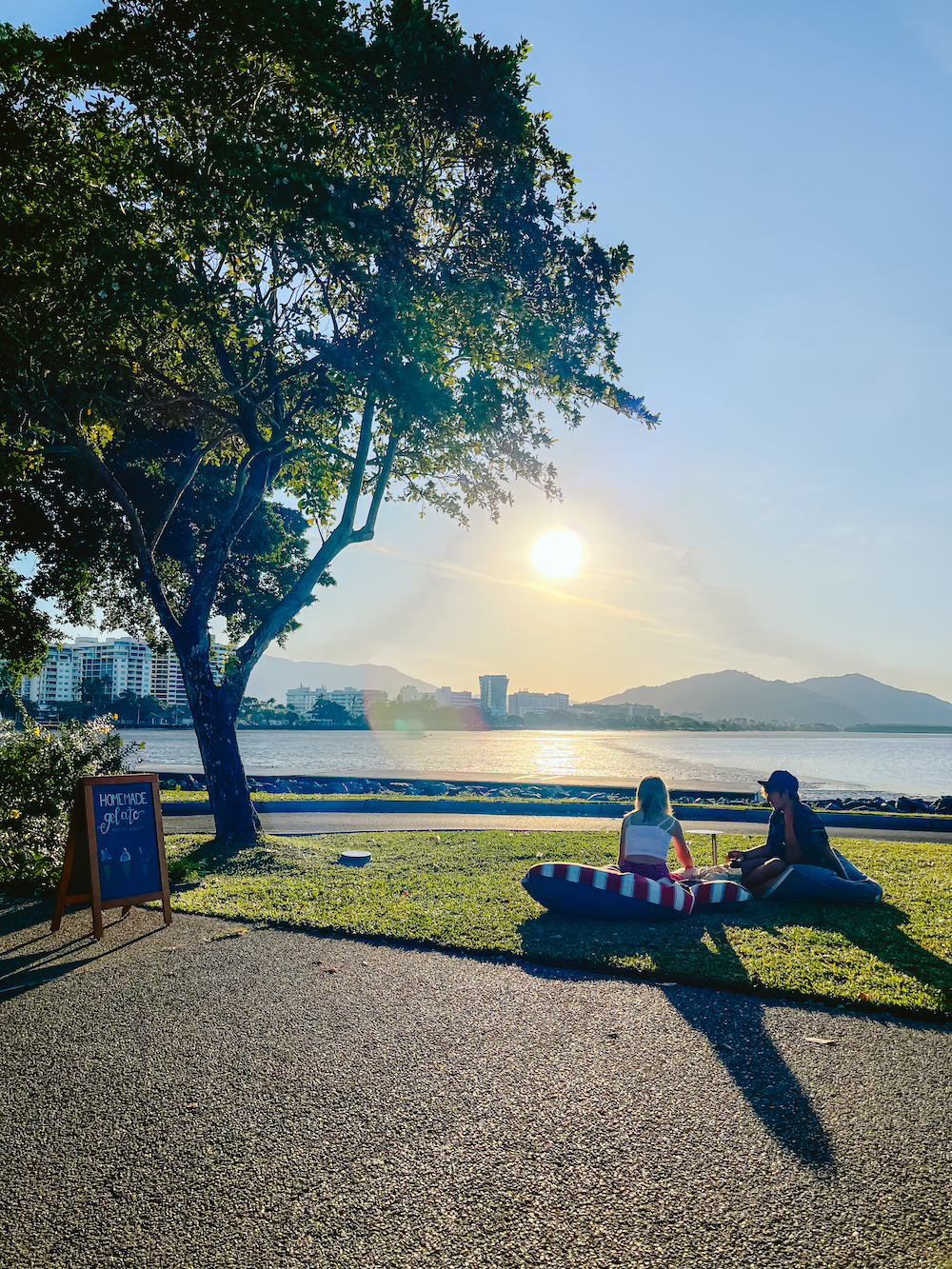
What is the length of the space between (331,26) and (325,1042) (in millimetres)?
11237

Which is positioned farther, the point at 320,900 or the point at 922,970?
the point at 320,900

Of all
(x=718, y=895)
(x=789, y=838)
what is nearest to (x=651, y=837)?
(x=718, y=895)

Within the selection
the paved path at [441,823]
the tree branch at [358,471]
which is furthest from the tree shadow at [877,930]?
the tree branch at [358,471]

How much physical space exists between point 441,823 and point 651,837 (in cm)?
971

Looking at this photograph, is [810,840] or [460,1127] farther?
[810,840]

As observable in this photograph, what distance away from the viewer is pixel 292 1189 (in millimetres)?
2936

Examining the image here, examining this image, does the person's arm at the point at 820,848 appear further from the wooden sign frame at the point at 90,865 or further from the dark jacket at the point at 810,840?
the wooden sign frame at the point at 90,865

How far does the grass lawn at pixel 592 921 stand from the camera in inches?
217

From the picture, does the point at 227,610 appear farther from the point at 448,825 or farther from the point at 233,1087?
the point at 233,1087

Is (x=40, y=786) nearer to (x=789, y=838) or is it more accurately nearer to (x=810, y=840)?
(x=789, y=838)

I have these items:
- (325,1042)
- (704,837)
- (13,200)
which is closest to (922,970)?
(325,1042)

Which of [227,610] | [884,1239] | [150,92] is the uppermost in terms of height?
[150,92]

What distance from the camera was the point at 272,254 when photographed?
38.4 feet

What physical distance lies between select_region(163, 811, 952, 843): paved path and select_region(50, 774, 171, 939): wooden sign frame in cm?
712
